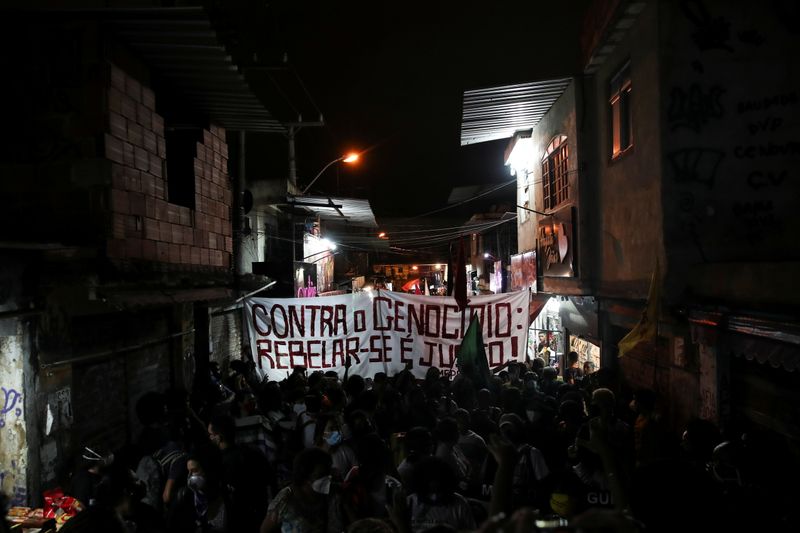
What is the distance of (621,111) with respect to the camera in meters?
10.5

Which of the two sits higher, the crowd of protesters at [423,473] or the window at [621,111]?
the window at [621,111]

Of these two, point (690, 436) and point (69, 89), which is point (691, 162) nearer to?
point (690, 436)

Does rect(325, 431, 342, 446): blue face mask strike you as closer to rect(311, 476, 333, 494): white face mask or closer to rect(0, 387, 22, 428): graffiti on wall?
rect(311, 476, 333, 494): white face mask

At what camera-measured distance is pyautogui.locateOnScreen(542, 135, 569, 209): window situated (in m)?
13.6

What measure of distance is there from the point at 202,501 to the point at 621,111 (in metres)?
9.82

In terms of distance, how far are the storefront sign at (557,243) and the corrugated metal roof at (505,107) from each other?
2.88 meters

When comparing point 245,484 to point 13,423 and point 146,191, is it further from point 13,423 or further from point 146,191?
point 146,191

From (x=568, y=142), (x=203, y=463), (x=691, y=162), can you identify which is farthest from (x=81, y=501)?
(x=568, y=142)

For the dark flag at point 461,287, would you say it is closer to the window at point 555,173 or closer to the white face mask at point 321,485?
the window at point 555,173

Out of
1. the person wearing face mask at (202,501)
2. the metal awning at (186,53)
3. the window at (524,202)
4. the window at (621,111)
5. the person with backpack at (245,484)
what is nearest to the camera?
the person wearing face mask at (202,501)

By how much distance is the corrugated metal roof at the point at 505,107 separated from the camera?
39.4 feet

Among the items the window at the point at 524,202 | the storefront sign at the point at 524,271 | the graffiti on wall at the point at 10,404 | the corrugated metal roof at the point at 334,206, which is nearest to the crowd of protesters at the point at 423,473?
the graffiti on wall at the point at 10,404

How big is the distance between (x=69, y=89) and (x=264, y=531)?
261 inches

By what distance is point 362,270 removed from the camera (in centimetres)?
5834
